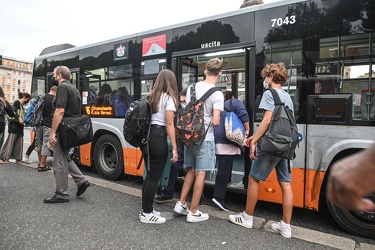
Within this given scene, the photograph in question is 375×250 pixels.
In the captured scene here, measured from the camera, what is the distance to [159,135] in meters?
3.39

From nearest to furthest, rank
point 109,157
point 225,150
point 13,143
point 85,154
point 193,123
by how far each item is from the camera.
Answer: point 193,123 → point 225,150 → point 109,157 → point 85,154 → point 13,143

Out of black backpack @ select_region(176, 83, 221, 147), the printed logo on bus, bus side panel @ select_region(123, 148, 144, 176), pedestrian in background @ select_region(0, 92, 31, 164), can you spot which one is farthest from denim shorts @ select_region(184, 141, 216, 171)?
pedestrian in background @ select_region(0, 92, 31, 164)

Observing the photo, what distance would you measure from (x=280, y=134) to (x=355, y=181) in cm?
208

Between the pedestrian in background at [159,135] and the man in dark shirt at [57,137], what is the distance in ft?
4.57

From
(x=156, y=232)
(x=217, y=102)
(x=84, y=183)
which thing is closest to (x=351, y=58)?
(x=217, y=102)

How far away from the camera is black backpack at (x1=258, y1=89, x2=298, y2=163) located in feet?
9.68

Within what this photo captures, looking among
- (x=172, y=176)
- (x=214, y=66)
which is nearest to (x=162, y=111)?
(x=214, y=66)

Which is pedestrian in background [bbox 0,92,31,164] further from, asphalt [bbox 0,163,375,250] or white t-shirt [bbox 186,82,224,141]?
white t-shirt [bbox 186,82,224,141]

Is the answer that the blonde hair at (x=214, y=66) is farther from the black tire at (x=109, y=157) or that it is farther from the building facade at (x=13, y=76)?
the building facade at (x=13, y=76)

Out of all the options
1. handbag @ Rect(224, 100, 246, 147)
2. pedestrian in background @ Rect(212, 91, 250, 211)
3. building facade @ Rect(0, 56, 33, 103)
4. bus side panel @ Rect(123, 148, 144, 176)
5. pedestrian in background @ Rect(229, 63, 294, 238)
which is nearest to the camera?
pedestrian in background @ Rect(229, 63, 294, 238)

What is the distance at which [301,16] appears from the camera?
3.44 m

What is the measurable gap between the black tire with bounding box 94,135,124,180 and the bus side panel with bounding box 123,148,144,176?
0.58 ft

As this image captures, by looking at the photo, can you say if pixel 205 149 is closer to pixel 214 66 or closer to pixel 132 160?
pixel 214 66

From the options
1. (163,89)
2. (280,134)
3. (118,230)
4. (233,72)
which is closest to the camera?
(280,134)
